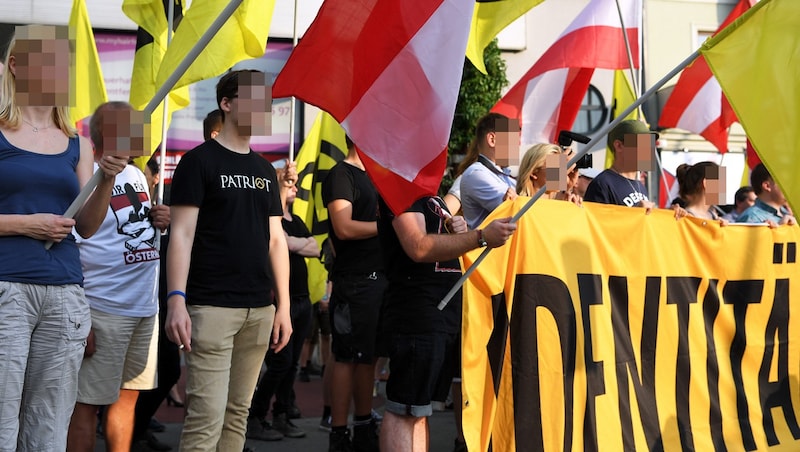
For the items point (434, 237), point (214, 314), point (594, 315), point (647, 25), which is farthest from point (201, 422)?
point (647, 25)

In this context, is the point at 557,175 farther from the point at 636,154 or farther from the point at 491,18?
the point at 491,18

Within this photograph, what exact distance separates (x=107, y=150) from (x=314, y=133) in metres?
4.68

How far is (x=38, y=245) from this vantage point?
336 cm

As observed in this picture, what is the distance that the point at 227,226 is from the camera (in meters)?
4.19

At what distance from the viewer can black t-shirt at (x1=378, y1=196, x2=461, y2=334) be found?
14.2ft

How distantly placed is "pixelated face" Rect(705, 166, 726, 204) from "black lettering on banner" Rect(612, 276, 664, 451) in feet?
4.85

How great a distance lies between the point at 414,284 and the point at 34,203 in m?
1.74

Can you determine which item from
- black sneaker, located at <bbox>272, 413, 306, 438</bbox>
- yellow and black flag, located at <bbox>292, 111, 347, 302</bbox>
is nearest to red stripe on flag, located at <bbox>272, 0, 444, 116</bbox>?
black sneaker, located at <bbox>272, 413, 306, 438</bbox>

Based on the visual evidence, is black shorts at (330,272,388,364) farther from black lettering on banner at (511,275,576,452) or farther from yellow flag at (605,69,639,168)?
yellow flag at (605,69,639,168)

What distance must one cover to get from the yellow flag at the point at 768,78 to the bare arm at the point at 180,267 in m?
2.35

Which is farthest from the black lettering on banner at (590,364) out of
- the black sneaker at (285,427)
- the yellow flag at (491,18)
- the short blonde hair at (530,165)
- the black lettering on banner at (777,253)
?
the black sneaker at (285,427)

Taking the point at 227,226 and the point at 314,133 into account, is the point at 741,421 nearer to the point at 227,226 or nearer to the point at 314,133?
the point at 227,226

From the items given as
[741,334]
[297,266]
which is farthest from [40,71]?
[741,334]

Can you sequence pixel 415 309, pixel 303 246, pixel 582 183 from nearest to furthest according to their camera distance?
pixel 415 309 → pixel 303 246 → pixel 582 183
